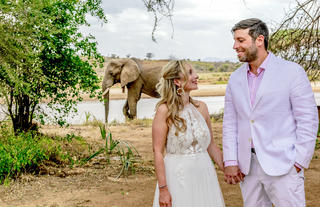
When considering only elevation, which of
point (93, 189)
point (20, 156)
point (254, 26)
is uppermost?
point (254, 26)

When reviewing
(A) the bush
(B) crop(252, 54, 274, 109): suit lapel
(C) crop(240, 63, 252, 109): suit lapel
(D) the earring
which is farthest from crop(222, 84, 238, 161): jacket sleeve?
(A) the bush

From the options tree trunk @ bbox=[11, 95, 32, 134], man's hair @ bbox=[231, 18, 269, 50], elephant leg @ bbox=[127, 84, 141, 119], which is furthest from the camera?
elephant leg @ bbox=[127, 84, 141, 119]

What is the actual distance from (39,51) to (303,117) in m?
5.99

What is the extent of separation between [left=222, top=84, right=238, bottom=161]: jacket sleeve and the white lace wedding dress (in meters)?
0.17

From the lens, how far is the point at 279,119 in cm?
300

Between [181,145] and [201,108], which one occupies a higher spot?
[201,108]

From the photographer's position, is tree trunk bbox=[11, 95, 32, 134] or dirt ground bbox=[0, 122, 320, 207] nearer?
dirt ground bbox=[0, 122, 320, 207]

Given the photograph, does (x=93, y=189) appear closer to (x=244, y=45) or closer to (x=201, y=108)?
(x=201, y=108)

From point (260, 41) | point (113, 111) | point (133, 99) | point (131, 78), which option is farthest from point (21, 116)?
point (113, 111)

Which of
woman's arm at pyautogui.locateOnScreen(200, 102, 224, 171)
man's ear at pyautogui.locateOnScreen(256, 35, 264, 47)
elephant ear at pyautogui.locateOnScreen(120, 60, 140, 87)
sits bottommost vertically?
woman's arm at pyautogui.locateOnScreen(200, 102, 224, 171)

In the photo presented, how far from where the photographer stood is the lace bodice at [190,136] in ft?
10.6

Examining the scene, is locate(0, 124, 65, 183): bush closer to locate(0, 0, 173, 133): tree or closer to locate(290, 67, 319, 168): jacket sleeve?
locate(0, 0, 173, 133): tree

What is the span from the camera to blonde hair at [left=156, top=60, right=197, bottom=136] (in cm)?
316

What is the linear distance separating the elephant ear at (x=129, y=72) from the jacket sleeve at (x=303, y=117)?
13782 mm
